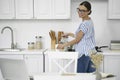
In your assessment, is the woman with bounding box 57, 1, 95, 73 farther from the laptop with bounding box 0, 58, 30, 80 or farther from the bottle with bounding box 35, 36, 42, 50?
the laptop with bounding box 0, 58, 30, 80

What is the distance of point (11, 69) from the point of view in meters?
1.46

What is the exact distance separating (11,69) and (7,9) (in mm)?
2418

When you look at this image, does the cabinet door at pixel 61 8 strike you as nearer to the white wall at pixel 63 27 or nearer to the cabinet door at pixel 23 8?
the white wall at pixel 63 27

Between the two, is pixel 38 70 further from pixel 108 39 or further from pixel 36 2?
pixel 108 39

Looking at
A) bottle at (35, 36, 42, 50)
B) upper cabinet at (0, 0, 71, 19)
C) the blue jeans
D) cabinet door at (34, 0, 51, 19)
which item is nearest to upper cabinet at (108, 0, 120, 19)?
upper cabinet at (0, 0, 71, 19)

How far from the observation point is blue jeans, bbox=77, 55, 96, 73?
277 cm

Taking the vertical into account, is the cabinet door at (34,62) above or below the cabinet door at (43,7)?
below

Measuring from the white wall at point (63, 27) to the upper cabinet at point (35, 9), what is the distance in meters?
0.31

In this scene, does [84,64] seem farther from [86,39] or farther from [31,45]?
[31,45]

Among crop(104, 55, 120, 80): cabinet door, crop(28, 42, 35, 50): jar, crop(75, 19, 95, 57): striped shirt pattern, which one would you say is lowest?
crop(104, 55, 120, 80): cabinet door

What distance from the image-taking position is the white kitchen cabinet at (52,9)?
11.9 ft

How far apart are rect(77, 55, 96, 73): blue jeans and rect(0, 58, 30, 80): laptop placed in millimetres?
1433

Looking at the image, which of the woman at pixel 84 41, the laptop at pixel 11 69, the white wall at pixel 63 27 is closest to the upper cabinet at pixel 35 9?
the white wall at pixel 63 27

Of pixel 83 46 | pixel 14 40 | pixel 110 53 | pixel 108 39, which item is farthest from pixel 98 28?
pixel 14 40
